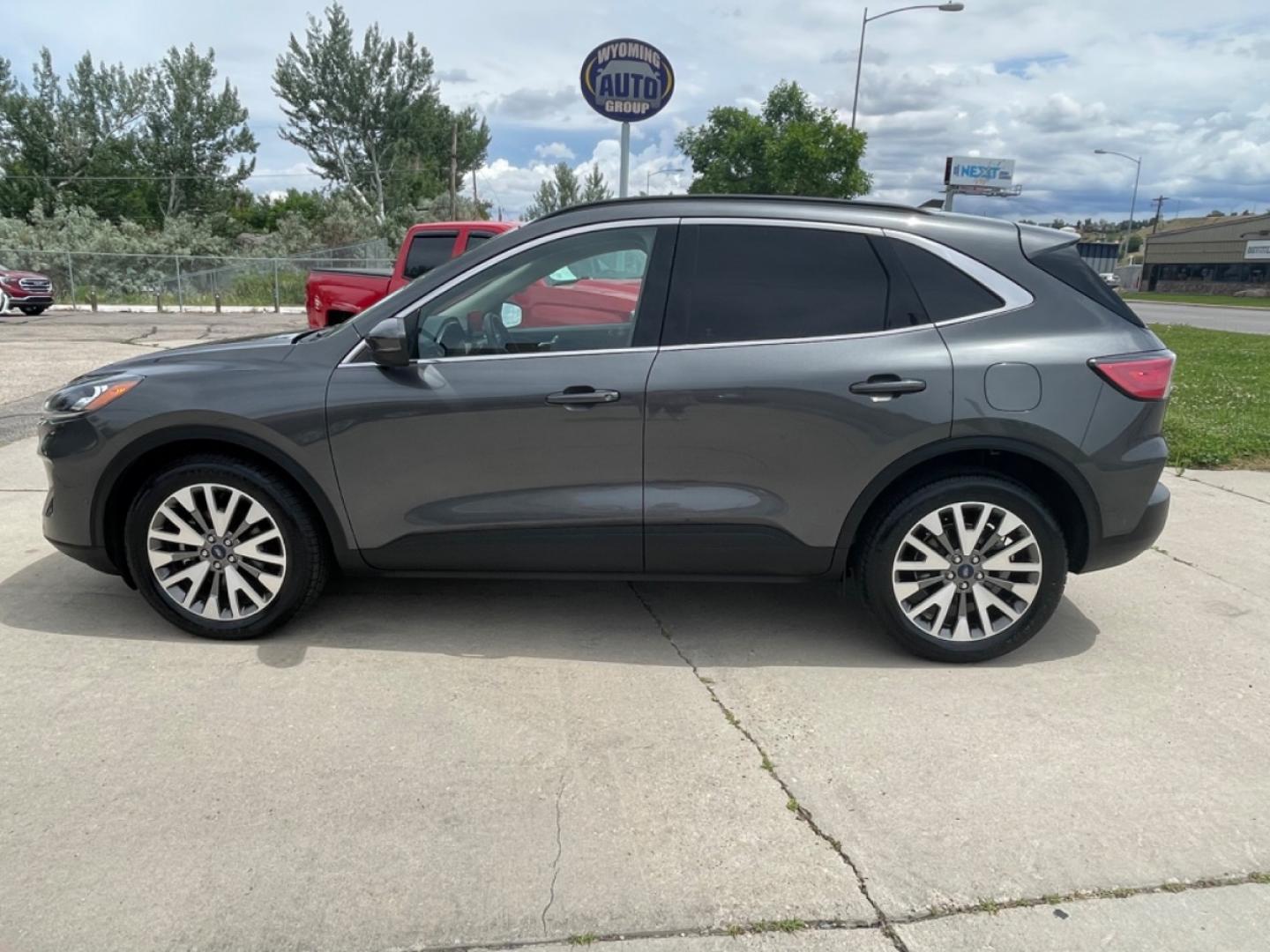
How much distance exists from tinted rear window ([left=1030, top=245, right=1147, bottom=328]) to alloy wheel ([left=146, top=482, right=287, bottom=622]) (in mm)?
3264

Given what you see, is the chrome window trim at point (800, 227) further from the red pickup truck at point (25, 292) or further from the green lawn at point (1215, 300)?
the green lawn at point (1215, 300)

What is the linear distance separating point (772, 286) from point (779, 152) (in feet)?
136

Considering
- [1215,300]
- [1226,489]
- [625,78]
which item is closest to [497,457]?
[1226,489]

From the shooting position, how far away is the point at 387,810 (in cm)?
266

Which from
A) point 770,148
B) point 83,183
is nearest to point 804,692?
point 770,148

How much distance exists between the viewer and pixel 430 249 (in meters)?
9.56

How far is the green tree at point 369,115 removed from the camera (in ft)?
156

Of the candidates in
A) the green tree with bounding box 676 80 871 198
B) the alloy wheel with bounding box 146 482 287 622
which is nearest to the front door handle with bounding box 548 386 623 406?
the alloy wheel with bounding box 146 482 287 622

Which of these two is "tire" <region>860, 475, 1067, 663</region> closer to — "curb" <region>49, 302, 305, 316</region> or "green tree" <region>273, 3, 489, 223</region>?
"curb" <region>49, 302, 305, 316</region>

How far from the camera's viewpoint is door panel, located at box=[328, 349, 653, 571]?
3467 millimetres

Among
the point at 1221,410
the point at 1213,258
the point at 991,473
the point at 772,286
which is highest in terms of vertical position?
the point at 772,286

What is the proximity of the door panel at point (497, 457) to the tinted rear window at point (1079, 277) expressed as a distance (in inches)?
65.1

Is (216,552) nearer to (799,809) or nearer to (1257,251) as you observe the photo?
(799,809)

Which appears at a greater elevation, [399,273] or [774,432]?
[399,273]
